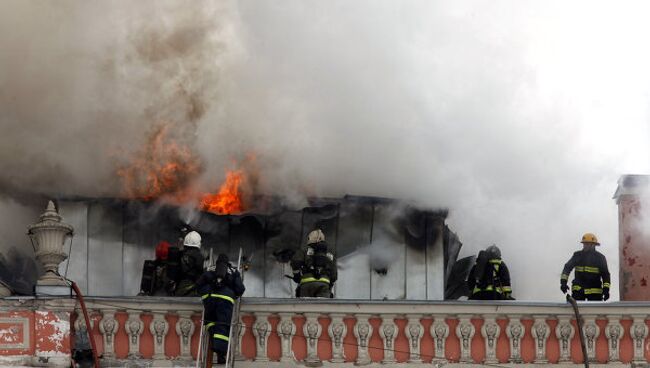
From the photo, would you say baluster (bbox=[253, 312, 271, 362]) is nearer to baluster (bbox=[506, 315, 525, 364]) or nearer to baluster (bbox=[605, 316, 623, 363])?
baluster (bbox=[506, 315, 525, 364])

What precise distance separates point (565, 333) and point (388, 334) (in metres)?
2.23

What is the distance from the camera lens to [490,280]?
28453mm

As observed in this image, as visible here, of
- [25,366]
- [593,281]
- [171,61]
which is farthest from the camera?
[171,61]

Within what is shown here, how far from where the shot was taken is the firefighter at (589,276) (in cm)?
2806

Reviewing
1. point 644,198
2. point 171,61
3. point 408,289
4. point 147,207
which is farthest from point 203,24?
point 644,198

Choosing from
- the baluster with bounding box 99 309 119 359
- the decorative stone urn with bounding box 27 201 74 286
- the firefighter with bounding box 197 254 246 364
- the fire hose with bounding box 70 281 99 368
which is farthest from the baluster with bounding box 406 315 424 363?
the decorative stone urn with bounding box 27 201 74 286

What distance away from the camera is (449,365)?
26.0 m

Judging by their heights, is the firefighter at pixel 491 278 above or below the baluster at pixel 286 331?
above

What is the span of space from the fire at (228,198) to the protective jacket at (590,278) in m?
4.88

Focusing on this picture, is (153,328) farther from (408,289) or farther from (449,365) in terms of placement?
(408,289)

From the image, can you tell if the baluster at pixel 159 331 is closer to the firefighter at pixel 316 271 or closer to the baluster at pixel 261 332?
the baluster at pixel 261 332

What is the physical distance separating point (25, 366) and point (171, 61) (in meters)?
6.57

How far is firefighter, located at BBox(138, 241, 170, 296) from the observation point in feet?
90.6

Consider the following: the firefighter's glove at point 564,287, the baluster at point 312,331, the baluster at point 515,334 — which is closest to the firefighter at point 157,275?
the baluster at point 312,331
